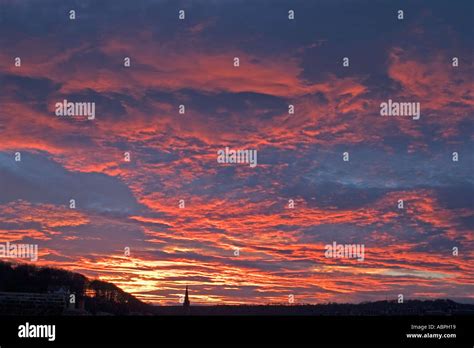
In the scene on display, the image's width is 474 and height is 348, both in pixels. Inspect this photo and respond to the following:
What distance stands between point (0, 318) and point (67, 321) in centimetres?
530

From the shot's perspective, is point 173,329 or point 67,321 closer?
point 67,321

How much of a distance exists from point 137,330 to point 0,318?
36.6ft

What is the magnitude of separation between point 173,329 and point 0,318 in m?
14.8

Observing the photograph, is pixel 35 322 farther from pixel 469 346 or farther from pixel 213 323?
pixel 469 346

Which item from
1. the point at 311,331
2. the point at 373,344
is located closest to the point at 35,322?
the point at 311,331

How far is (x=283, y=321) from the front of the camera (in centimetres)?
5509

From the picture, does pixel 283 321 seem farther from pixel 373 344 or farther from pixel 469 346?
pixel 469 346

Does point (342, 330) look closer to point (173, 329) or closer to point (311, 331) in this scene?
point (311, 331)

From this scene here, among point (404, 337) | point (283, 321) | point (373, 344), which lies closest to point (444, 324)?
point (404, 337)

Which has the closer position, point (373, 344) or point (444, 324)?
point (373, 344)

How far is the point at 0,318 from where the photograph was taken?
51000 mm

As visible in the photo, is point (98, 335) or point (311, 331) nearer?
point (98, 335)

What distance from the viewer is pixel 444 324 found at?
57.4m

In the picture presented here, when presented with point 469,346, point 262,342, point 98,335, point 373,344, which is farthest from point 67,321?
point 469,346
